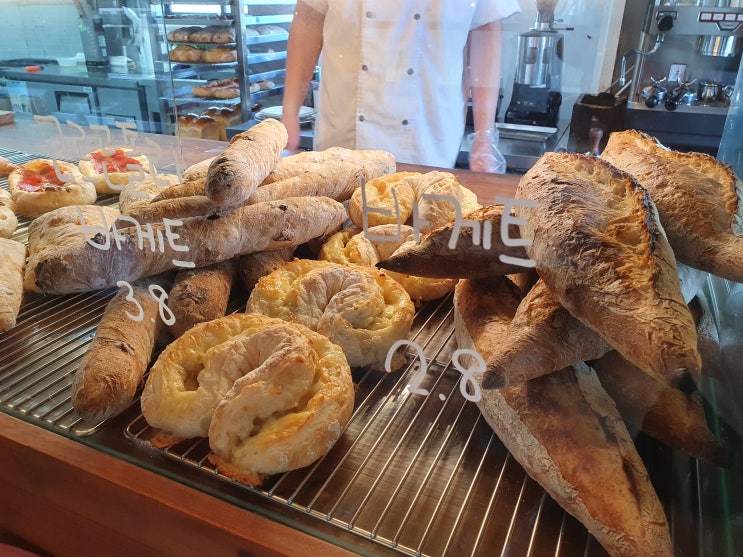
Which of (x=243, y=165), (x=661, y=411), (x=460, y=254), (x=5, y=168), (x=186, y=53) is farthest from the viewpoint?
(x=186, y=53)

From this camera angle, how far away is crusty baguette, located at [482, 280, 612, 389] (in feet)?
2.20

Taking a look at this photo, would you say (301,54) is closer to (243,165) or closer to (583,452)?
(243,165)

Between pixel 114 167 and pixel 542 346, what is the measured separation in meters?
1.09

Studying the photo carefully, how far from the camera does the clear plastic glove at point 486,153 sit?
1.42m

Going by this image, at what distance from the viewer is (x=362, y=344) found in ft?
3.22

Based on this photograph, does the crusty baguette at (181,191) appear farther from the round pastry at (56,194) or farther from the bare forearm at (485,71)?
Result: the bare forearm at (485,71)

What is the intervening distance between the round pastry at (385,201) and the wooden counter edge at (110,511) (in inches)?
20.0

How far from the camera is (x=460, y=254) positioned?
2.73ft

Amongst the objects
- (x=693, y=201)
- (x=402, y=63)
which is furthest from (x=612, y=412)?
(x=402, y=63)

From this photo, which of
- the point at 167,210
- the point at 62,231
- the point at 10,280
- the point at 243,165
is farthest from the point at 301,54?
the point at 10,280

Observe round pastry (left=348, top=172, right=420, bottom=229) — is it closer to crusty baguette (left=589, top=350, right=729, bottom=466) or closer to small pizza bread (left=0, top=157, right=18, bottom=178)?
crusty baguette (left=589, top=350, right=729, bottom=466)

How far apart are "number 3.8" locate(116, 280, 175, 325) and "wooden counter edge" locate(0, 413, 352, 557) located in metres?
0.26

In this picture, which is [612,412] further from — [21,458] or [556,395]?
[21,458]

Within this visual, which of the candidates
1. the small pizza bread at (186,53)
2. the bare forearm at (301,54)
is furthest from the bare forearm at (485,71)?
the small pizza bread at (186,53)
